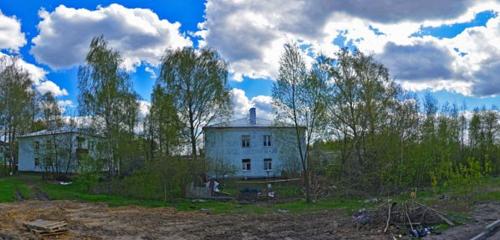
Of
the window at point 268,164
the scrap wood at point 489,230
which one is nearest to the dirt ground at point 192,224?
the scrap wood at point 489,230

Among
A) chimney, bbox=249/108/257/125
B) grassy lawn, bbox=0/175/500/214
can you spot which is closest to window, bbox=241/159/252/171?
chimney, bbox=249/108/257/125

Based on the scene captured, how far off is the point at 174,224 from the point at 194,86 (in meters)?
20.1

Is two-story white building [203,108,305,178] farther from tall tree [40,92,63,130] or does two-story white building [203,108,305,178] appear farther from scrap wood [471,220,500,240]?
scrap wood [471,220,500,240]

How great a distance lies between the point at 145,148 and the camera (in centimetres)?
3409

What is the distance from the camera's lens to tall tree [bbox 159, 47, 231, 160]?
3538 centimetres

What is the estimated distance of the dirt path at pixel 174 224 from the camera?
45.4 ft

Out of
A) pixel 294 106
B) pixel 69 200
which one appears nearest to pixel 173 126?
pixel 69 200

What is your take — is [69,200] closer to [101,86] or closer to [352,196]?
[101,86]

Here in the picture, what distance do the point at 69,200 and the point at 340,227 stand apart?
1774 cm

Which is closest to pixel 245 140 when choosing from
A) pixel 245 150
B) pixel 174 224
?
pixel 245 150

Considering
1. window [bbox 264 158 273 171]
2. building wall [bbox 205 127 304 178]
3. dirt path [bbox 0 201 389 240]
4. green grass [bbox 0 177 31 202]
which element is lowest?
dirt path [bbox 0 201 389 240]

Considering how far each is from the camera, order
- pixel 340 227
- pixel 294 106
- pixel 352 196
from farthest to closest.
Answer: pixel 352 196 < pixel 294 106 < pixel 340 227

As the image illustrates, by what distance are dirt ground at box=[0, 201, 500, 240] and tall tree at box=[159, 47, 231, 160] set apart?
1444cm

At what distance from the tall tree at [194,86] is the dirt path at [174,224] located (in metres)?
14.4
